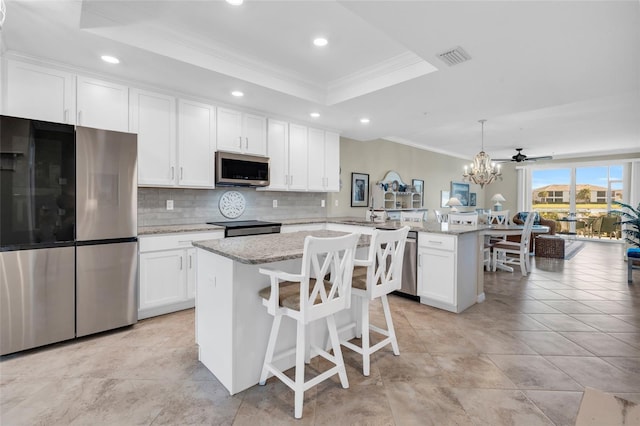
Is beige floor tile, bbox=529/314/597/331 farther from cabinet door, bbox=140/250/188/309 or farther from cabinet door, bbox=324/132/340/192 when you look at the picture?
cabinet door, bbox=140/250/188/309

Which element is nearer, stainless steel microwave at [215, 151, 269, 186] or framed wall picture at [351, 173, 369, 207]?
stainless steel microwave at [215, 151, 269, 186]

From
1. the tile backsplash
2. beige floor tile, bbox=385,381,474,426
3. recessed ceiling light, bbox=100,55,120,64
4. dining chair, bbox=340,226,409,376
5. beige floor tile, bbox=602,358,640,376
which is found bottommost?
beige floor tile, bbox=385,381,474,426

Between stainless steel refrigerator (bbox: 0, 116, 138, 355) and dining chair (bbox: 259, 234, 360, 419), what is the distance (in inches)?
66.0

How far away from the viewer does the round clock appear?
4187 mm

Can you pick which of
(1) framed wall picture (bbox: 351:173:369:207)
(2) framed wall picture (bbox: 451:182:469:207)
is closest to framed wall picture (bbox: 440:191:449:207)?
(2) framed wall picture (bbox: 451:182:469:207)

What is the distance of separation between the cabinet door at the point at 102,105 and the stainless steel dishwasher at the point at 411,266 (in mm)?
3346

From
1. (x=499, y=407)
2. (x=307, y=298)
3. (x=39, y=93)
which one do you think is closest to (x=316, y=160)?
(x=39, y=93)

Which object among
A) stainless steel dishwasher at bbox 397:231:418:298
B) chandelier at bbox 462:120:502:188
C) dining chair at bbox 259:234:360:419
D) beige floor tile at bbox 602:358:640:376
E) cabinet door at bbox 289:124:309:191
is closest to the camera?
dining chair at bbox 259:234:360:419

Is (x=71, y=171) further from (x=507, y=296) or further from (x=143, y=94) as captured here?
(x=507, y=296)

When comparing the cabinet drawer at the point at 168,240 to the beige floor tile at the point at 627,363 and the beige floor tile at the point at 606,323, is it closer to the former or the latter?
the beige floor tile at the point at 627,363

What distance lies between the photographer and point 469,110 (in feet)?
13.4

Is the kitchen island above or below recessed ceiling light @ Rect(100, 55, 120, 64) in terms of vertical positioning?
below

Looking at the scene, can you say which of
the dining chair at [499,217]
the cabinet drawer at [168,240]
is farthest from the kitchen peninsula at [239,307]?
the dining chair at [499,217]

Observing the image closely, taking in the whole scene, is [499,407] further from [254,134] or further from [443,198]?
[443,198]
